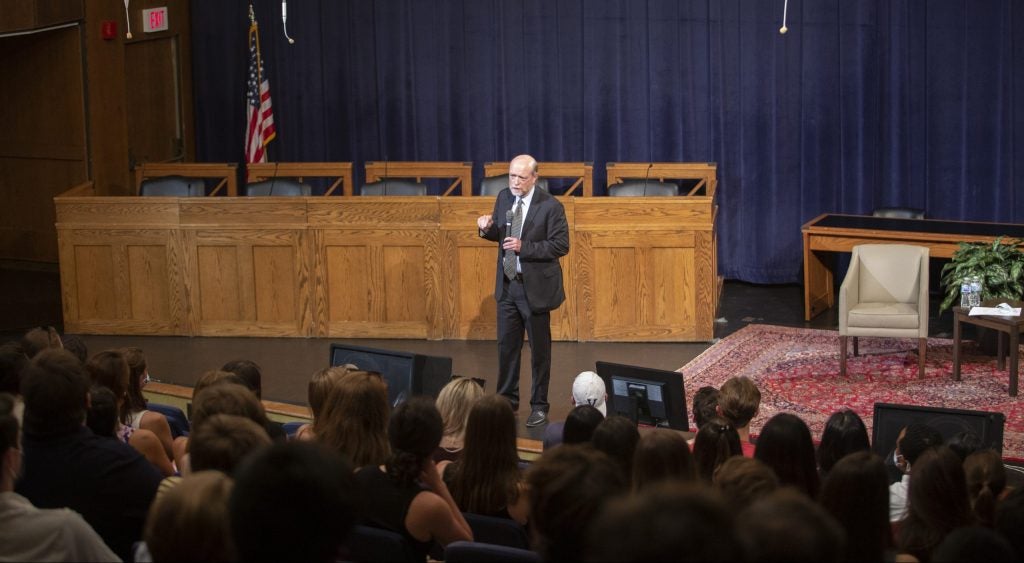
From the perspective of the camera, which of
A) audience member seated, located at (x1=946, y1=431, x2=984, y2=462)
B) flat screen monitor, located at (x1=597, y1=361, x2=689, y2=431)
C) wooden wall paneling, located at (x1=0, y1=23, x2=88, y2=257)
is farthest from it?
wooden wall paneling, located at (x1=0, y1=23, x2=88, y2=257)

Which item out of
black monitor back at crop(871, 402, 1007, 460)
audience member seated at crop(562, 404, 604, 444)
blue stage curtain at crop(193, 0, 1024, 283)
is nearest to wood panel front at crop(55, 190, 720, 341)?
blue stage curtain at crop(193, 0, 1024, 283)

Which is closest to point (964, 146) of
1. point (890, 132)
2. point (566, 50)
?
point (890, 132)

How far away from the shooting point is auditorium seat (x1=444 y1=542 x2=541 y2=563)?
120 inches

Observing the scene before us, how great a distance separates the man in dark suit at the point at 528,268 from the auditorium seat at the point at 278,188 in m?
3.08

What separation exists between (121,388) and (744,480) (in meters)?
2.50

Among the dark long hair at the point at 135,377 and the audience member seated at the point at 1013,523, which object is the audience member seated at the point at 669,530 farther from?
the dark long hair at the point at 135,377

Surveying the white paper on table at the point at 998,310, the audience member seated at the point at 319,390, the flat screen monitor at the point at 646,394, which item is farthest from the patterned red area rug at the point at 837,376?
the audience member seated at the point at 319,390

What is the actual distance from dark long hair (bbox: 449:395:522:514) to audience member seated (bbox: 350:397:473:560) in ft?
0.60

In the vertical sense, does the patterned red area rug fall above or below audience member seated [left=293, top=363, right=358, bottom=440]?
below

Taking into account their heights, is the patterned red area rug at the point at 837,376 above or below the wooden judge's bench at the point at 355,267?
below

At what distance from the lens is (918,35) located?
10.8 m

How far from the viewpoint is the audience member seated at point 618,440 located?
3.68 metres

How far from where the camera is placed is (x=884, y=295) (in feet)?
27.5

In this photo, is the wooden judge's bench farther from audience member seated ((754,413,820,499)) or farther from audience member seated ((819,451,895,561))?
audience member seated ((819,451,895,561))
